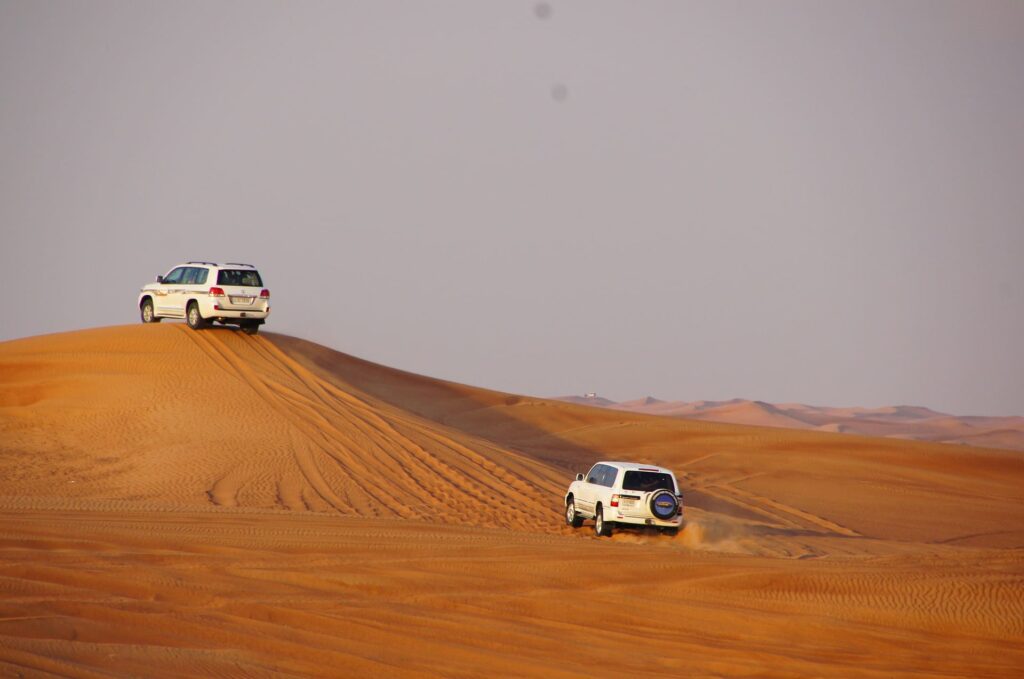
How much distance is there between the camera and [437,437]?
33.6 metres

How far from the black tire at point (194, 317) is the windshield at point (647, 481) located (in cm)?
1707

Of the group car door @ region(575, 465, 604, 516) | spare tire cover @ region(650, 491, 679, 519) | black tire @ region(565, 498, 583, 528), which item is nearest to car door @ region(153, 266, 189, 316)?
black tire @ region(565, 498, 583, 528)

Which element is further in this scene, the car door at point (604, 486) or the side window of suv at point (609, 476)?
the side window of suv at point (609, 476)

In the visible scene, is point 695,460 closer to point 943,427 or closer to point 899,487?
point 899,487

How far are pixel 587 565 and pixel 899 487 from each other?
929 inches

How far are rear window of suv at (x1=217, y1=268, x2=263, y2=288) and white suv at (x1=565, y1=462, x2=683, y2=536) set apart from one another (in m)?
14.6

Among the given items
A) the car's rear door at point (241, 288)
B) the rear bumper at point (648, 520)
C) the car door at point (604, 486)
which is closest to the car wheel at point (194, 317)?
the car's rear door at point (241, 288)

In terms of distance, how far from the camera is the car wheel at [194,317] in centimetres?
3484

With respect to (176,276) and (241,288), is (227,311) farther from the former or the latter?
(176,276)

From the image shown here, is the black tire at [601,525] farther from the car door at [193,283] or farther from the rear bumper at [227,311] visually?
the car door at [193,283]

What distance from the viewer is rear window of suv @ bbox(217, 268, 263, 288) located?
110ft

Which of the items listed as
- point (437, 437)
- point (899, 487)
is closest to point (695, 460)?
point (899, 487)

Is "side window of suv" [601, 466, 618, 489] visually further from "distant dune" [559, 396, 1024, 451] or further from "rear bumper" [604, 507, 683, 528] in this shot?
"distant dune" [559, 396, 1024, 451]

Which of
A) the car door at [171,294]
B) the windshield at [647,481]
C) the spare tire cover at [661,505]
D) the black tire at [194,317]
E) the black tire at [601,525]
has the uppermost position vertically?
the car door at [171,294]
